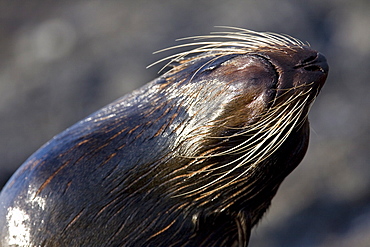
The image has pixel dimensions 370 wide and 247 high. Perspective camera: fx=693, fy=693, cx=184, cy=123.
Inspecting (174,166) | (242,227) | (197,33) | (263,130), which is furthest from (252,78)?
(197,33)

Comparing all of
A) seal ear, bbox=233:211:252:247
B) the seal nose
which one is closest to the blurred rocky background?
seal ear, bbox=233:211:252:247

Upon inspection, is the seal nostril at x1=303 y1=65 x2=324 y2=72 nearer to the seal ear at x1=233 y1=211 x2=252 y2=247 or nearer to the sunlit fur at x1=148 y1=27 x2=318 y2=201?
A: the sunlit fur at x1=148 y1=27 x2=318 y2=201

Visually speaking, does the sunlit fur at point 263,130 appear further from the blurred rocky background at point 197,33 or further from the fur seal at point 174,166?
the blurred rocky background at point 197,33

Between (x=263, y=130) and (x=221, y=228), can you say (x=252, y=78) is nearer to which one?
(x=263, y=130)

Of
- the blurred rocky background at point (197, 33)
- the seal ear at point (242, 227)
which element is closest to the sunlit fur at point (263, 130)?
the seal ear at point (242, 227)

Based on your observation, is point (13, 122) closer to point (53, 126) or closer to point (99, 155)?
point (53, 126)

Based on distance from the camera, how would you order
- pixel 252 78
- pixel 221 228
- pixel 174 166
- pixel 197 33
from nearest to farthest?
pixel 252 78 < pixel 174 166 < pixel 221 228 < pixel 197 33
